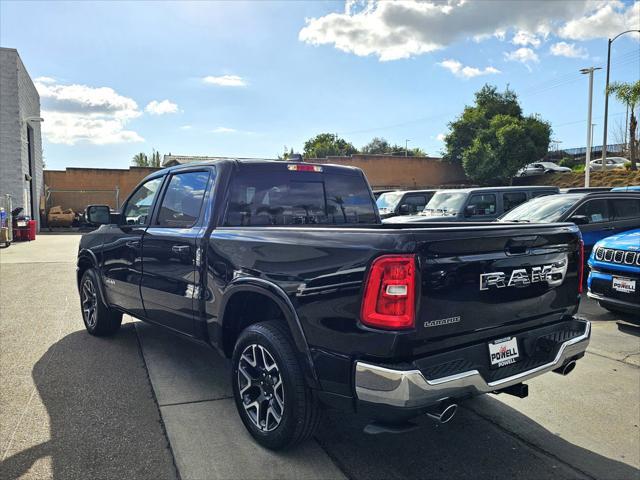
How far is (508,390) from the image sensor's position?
9.64ft

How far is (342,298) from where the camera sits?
102 inches

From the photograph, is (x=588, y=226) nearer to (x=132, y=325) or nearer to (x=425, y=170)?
(x=132, y=325)

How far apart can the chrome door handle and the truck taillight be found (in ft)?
6.23

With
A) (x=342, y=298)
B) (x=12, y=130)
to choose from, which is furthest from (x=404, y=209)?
(x=12, y=130)

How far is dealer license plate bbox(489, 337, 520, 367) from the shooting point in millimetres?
2768

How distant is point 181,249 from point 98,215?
6.18 feet

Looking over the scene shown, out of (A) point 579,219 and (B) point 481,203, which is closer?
(A) point 579,219

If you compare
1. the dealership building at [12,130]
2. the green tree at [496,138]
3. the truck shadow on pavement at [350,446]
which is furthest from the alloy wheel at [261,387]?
the green tree at [496,138]

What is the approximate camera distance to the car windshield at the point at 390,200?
50.3ft

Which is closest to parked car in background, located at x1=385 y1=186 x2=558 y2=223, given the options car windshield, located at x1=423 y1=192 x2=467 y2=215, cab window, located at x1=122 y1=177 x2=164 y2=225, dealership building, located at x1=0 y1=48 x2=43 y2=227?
car windshield, located at x1=423 y1=192 x2=467 y2=215

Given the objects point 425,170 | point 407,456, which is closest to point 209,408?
point 407,456

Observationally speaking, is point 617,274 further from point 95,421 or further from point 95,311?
point 95,311

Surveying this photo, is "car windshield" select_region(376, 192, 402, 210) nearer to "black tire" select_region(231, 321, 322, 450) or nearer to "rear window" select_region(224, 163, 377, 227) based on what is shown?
"rear window" select_region(224, 163, 377, 227)

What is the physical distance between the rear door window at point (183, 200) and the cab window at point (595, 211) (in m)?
7.16
